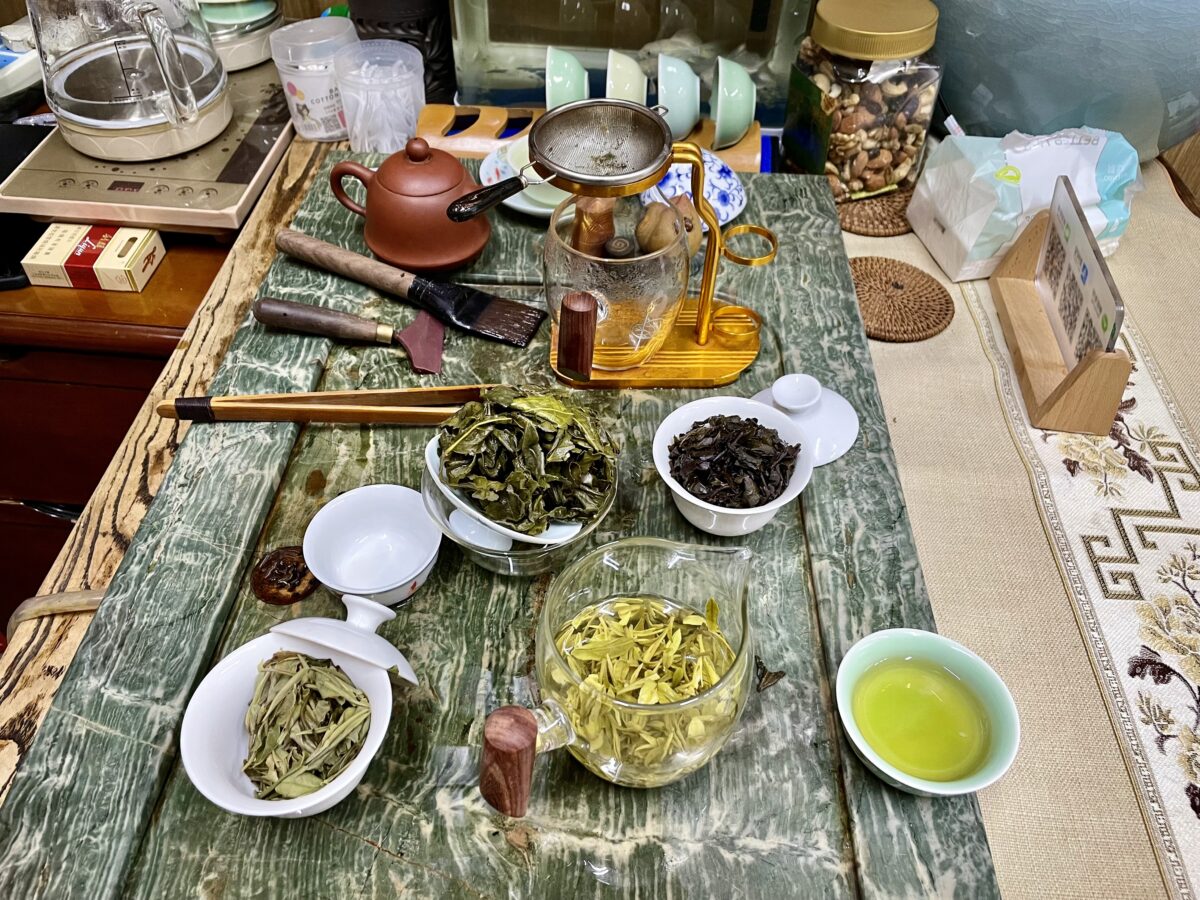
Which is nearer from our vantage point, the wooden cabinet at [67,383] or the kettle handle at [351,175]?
the kettle handle at [351,175]

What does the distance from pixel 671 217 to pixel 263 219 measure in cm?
68

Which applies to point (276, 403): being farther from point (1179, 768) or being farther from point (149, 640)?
point (1179, 768)

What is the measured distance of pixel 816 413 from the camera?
0.90 m

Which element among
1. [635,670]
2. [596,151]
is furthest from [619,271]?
[635,670]

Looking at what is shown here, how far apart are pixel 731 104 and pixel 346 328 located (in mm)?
758

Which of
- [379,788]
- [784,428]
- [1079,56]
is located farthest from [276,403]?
[1079,56]

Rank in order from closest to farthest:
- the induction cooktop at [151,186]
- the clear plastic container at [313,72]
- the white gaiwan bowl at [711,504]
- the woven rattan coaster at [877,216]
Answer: the white gaiwan bowl at [711,504]
the induction cooktop at [151,186]
the clear plastic container at [313,72]
the woven rattan coaster at [877,216]

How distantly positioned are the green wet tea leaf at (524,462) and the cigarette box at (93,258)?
0.74m

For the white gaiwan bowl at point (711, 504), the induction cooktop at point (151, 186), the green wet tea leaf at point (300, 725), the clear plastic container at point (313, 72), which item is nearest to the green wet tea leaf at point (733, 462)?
the white gaiwan bowl at point (711, 504)

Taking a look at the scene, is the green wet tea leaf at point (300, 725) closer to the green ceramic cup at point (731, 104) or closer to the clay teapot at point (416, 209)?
the clay teapot at point (416, 209)

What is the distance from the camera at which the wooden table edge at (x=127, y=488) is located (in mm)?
794

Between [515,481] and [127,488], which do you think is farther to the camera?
[127,488]

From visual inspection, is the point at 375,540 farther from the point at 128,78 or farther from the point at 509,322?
the point at 128,78

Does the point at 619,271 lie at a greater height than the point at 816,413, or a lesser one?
greater
